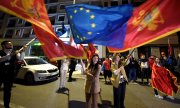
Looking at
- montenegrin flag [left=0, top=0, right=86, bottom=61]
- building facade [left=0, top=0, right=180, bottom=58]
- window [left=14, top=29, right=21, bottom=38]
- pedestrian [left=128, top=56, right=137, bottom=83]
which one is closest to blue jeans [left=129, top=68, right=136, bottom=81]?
pedestrian [left=128, top=56, right=137, bottom=83]

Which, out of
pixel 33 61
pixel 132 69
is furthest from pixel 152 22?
pixel 33 61

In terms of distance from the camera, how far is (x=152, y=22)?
160 inches

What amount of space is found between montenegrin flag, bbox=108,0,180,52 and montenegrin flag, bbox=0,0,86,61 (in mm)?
1900

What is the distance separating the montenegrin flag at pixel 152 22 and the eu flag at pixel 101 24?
188 millimetres

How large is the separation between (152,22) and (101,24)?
1340mm

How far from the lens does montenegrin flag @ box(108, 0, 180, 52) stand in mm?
3773

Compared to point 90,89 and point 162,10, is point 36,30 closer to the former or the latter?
point 90,89

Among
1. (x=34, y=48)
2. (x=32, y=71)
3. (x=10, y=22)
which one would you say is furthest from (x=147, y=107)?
(x=10, y=22)

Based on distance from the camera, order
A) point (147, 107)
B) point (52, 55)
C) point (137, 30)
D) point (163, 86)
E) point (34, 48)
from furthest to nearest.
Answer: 1. point (34, 48)
2. point (163, 86)
3. point (147, 107)
4. point (52, 55)
5. point (137, 30)

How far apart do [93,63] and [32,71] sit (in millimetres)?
6394

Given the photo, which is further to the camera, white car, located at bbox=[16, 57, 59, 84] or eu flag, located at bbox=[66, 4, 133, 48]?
white car, located at bbox=[16, 57, 59, 84]

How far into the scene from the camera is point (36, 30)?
504 cm

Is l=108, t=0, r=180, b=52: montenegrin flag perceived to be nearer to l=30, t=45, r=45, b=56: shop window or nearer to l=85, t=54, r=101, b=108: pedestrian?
l=85, t=54, r=101, b=108: pedestrian

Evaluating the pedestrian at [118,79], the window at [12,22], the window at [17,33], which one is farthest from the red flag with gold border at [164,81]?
the window at [12,22]
